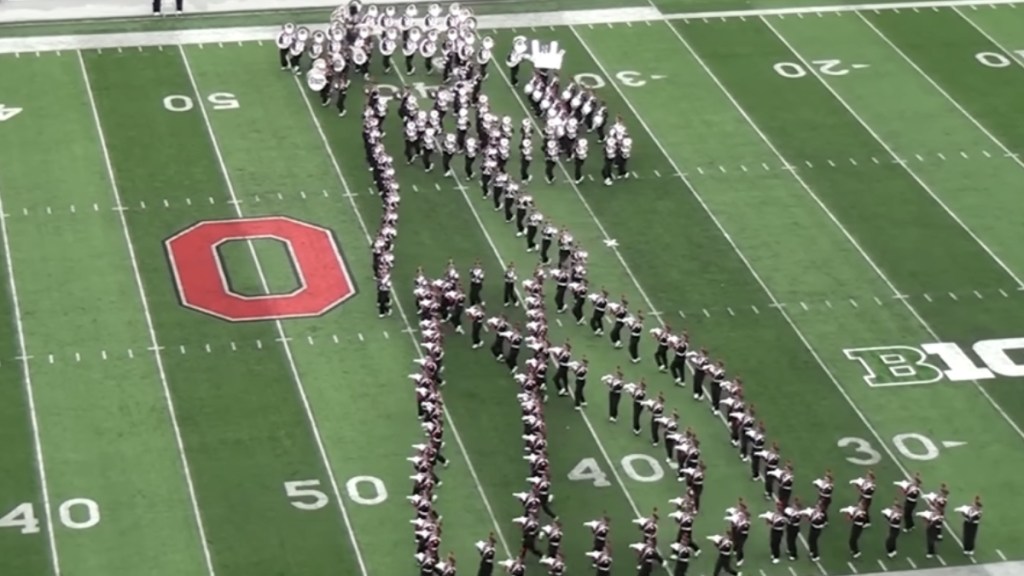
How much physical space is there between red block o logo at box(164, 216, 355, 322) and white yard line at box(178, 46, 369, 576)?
0.43 m

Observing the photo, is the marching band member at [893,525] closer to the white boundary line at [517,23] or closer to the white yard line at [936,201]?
the white yard line at [936,201]

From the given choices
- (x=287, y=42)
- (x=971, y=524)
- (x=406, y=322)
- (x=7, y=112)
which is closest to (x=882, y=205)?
(x=406, y=322)

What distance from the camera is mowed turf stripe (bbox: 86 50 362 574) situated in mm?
36062

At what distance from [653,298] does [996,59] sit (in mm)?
13769

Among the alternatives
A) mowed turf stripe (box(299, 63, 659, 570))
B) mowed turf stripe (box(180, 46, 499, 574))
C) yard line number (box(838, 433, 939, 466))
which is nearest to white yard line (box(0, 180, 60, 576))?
mowed turf stripe (box(180, 46, 499, 574))

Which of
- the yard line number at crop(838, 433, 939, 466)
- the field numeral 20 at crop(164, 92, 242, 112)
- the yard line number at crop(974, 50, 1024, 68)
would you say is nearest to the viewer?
the yard line number at crop(838, 433, 939, 466)

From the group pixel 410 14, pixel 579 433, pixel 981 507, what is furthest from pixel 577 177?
pixel 981 507

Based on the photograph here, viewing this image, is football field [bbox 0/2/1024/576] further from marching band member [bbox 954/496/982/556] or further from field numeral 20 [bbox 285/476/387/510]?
marching band member [bbox 954/496/982/556]

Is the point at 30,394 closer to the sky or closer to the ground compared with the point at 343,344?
closer to the ground

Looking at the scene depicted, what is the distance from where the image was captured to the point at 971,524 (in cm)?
3594

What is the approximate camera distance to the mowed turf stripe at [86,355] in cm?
3616

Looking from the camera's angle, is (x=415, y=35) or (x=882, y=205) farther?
(x=415, y=35)

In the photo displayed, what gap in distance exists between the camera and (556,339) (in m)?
41.8

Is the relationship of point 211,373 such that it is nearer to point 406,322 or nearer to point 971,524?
point 406,322
